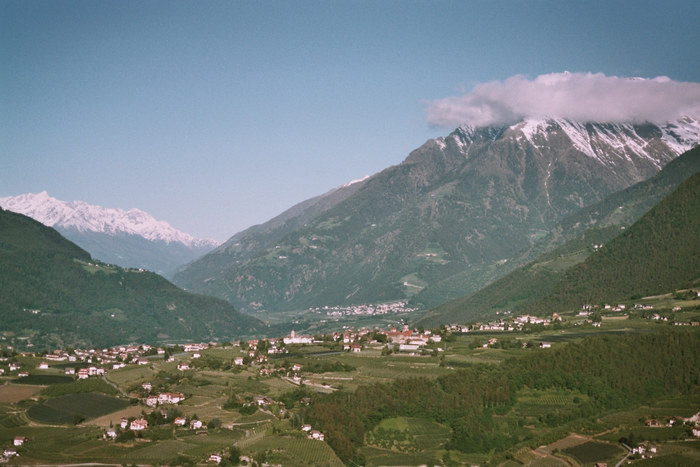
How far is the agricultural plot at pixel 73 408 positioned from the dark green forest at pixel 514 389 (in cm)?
2349

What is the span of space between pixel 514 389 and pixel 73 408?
51.7m

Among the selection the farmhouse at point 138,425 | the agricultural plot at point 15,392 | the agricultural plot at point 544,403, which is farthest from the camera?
the agricultural plot at point 15,392

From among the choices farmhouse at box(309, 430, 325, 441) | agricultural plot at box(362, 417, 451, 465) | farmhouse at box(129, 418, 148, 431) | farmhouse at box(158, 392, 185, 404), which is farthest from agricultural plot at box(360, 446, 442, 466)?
farmhouse at box(158, 392, 185, 404)

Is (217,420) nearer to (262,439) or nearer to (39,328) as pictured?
(262,439)

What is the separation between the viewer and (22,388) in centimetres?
10225

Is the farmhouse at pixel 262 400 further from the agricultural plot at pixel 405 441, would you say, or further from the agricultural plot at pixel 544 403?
the agricultural plot at pixel 544 403

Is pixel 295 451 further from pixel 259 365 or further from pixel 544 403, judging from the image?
pixel 259 365

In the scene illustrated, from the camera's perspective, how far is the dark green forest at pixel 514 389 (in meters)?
87.1

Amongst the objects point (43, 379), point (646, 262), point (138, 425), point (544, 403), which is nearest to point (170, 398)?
point (138, 425)

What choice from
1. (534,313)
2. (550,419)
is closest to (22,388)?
(550,419)

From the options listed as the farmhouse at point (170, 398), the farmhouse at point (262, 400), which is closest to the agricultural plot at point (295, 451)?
the farmhouse at point (262, 400)

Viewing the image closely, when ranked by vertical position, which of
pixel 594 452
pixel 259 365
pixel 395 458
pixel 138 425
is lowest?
pixel 594 452

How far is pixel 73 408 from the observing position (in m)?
93.4

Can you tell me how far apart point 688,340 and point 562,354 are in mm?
16264
